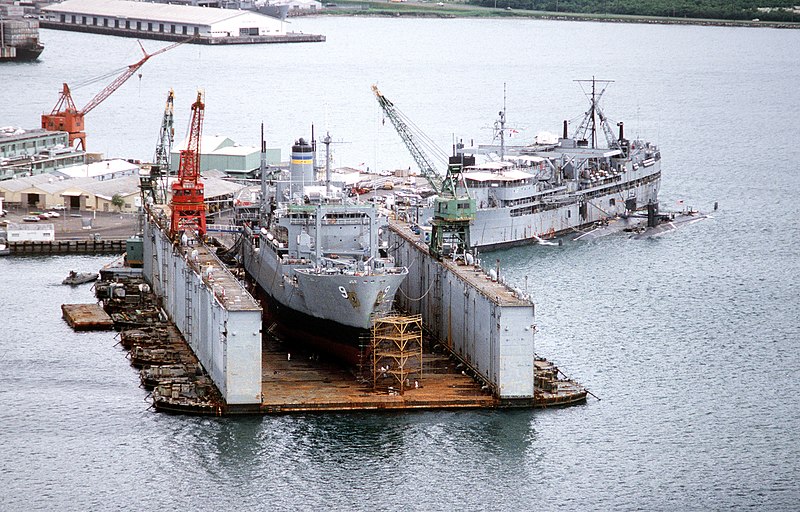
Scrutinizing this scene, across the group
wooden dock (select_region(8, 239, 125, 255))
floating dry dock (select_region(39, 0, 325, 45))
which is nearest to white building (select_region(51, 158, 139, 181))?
wooden dock (select_region(8, 239, 125, 255))

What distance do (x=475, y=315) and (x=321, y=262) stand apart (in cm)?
613

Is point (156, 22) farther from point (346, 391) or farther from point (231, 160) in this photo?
point (346, 391)

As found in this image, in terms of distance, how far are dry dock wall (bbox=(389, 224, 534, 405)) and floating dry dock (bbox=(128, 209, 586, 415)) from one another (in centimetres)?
3

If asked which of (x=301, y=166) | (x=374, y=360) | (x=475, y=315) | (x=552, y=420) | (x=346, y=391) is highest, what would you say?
(x=301, y=166)

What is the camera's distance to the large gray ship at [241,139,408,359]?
5369 cm

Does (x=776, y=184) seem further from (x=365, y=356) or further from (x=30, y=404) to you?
(x=30, y=404)

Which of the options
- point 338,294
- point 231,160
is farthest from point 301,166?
point 231,160

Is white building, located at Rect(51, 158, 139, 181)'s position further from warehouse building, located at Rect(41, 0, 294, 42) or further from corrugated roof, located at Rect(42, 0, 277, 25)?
corrugated roof, located at Rect(42, 0, 277, 25)

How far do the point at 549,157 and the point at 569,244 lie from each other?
1122cm

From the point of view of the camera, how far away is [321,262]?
55.8 meters

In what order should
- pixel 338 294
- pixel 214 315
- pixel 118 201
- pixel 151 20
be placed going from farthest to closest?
pixel 151 20, pixel 118 201, pixel 338 294, pixel 214 315

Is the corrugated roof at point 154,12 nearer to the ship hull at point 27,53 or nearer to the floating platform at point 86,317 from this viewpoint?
the ship hull at point 27,53

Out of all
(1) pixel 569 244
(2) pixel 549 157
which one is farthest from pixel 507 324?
(2) pixel 549 157

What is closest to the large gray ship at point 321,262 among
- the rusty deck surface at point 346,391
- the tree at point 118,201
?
the rusty deck surface at point 346,391
